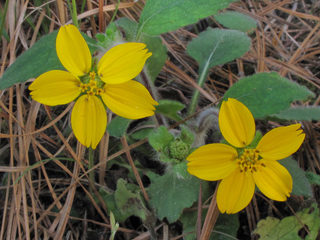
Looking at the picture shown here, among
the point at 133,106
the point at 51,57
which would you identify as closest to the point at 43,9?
the point at 51,57

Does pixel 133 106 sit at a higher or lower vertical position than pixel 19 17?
lower

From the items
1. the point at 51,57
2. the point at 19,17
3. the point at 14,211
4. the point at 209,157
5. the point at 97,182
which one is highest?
the point at 19,17

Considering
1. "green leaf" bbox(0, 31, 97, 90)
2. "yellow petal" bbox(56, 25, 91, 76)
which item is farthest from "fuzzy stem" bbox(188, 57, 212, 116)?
"yellow petal" bbox(56, 25, 91, 76)

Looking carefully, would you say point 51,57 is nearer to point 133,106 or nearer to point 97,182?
point 133,106

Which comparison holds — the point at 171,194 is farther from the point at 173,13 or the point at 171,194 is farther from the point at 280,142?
the point at 173,13

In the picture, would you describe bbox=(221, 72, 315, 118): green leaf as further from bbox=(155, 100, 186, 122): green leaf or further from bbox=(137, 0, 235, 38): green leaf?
bbox=(137, 0, 235, 38): green leaf
